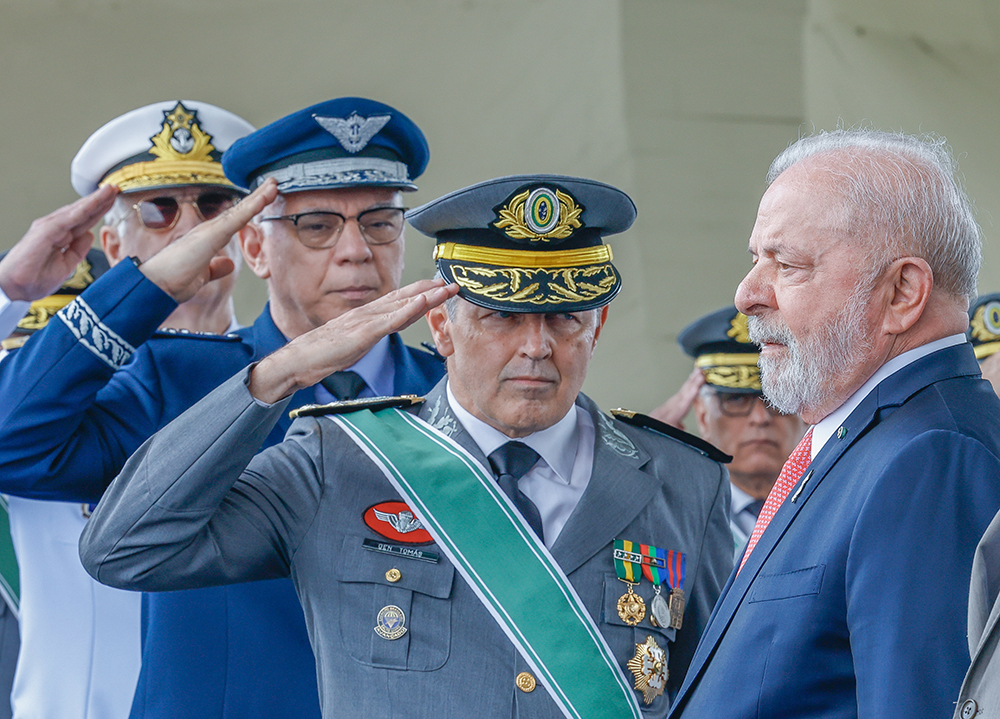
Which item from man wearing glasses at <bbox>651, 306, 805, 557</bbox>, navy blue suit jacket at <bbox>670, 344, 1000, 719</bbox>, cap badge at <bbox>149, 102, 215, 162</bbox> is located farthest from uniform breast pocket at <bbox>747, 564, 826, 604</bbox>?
man wearing glasses at <bbox>651, 306, 805, 557</bbox>

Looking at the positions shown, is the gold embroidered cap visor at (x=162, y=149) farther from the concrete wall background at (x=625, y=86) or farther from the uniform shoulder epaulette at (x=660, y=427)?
the concrete wall background at (x=625, y=86)

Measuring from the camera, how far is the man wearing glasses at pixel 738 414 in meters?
4.34

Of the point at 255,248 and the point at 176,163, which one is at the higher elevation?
the point at 176,163

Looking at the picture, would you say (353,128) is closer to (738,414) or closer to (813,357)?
(813,357)

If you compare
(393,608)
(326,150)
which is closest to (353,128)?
(326,150)

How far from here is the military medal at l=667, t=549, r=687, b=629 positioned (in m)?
2.41

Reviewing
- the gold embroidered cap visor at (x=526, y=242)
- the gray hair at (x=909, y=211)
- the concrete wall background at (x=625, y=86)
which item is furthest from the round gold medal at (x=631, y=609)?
the concrete wall background at (x=625, y=86)

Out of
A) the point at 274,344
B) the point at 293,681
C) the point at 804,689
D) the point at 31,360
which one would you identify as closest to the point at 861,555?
the point at 804,689

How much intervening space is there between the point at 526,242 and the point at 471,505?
0.53 m

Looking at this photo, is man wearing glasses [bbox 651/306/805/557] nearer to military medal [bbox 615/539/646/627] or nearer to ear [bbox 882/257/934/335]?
military medal [bbox 615/539/646/627]

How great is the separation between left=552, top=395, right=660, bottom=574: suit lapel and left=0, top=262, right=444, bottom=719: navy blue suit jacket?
0.64 m

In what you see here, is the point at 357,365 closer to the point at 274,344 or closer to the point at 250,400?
the point at 274,344

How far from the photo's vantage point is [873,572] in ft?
5.36

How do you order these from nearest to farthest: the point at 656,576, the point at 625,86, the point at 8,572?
the point at 656,576 < the point at 8,572 < the point at 625,86
